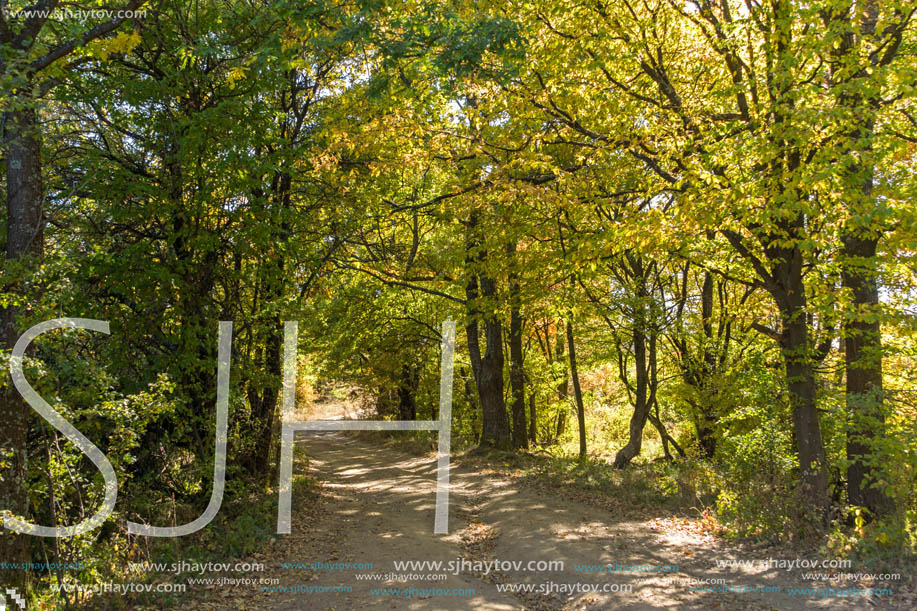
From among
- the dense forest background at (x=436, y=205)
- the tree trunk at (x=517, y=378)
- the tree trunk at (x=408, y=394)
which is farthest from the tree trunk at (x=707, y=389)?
the tree trunk at (x=408, y=394)

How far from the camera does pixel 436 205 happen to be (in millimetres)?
13805

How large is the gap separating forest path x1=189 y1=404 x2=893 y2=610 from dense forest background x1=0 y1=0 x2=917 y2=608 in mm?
1167

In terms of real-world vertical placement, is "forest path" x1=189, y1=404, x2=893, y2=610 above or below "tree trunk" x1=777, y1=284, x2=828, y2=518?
below

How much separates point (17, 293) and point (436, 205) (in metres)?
9.11

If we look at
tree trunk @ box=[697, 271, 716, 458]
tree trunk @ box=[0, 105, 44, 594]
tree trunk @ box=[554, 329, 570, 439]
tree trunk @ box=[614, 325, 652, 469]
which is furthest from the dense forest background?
tree trunk @ box=[554, 329, 570, 439]

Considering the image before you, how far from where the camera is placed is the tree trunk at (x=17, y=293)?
5.79 meters

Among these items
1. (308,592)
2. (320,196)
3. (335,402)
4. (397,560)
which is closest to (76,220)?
(320,196)

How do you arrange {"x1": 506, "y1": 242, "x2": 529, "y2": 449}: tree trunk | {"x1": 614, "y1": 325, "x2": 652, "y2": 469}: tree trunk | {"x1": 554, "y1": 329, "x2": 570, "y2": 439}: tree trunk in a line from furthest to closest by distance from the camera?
{"x1": 554, "y1": 329, "x2": 570, "y2": 439}: tree trunk, {"x1": 506, "y1": 242, "x2": 529, "y2": 449}: tree trunk, {"x1": 614, "y1": 325, "x2": 652, "y2": 469}: tree trunk

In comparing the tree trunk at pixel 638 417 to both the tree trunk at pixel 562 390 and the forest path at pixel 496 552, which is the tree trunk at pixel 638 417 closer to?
the forest path at pixel 496 552

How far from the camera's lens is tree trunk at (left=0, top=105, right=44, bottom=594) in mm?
5793

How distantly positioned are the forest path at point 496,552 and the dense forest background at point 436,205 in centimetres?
117

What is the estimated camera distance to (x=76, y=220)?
8.40 m

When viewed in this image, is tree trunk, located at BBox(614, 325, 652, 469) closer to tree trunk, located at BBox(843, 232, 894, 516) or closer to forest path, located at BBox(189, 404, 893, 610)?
forest path, located at BBox(189, 404, 893, 610)

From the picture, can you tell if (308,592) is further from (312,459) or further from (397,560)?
(312,459)
